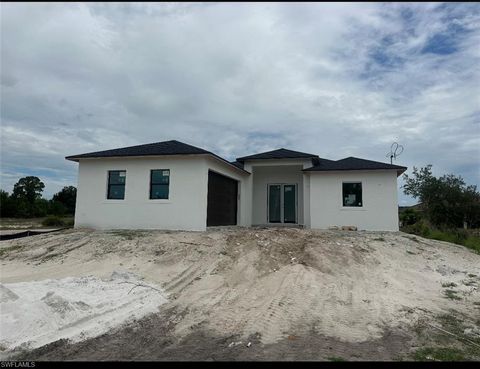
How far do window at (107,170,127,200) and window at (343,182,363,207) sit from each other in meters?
10.2

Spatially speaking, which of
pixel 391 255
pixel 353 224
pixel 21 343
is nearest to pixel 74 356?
pixel 21 343

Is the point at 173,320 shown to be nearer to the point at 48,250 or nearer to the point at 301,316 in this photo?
the point at 301,316

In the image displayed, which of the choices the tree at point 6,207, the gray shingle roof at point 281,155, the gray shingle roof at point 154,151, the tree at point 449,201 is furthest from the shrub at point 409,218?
the tree at point 6,207

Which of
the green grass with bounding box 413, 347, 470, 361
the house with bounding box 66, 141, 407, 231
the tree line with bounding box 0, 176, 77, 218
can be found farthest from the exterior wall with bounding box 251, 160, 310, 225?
the tree line with bounding box 0, 176, 77, 218

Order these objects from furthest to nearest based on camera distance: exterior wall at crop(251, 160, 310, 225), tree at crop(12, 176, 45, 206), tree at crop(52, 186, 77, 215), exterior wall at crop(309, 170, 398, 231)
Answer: tree at crop(12, 176, 45, 206) < tree at crop(52, 186, 77, 215) < exterior wall at crop(251, 160, 310, 225) < exterior wall at crop(309, 170, 398, 231)

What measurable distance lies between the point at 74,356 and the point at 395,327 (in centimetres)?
531

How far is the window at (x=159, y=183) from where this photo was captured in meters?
16.0

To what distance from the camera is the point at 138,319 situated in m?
6.96

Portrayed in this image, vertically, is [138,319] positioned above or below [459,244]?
below

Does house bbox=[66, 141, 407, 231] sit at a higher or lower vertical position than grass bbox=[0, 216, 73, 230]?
higher

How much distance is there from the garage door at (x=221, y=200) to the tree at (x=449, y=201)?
14639mm

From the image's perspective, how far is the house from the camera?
616 inches

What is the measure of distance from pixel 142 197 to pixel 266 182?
7.87m

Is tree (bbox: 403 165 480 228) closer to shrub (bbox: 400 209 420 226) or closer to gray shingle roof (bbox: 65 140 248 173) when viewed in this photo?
shrub (bbox: 400 209 420 226)
